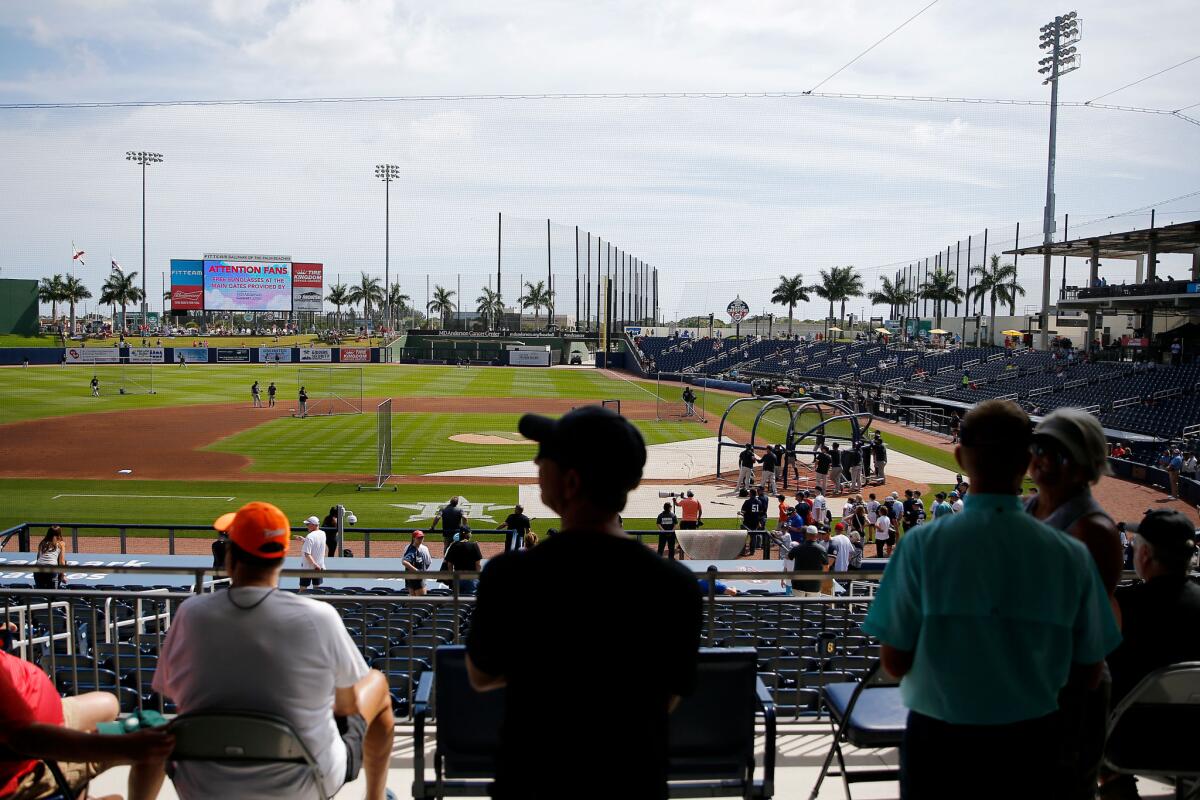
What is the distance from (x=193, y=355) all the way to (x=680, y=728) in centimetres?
8607

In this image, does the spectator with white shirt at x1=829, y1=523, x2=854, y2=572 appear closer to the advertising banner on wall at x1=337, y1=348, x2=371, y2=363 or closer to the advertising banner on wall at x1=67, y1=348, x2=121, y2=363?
the advertising banner on wall at x1=337, y1=348, x2=371, y2=363

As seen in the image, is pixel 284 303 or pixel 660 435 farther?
pixel 284 303

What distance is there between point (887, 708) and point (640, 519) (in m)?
19.6

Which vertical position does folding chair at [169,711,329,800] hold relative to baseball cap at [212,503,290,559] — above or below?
below

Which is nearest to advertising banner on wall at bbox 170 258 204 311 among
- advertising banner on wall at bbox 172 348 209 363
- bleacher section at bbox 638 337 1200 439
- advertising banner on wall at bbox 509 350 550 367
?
advertising banner on wall at bbox 172 348 209 363

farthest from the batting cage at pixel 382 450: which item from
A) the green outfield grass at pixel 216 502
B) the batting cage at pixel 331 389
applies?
the batting cage at pixel 331 389

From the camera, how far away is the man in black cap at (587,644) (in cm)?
247

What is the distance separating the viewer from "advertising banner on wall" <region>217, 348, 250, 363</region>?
268 ft

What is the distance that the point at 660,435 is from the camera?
4062 centimetres

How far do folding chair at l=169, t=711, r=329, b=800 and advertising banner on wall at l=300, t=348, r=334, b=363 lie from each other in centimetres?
8456

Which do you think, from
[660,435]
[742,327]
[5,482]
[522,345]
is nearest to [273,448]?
[5,482]

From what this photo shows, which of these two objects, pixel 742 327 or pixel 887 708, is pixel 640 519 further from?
pixel 742 327

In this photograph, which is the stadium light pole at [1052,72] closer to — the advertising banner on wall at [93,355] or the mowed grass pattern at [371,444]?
the mowed grass pattern at [371,444]

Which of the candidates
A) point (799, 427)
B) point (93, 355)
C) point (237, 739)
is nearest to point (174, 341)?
point (93, 355)
